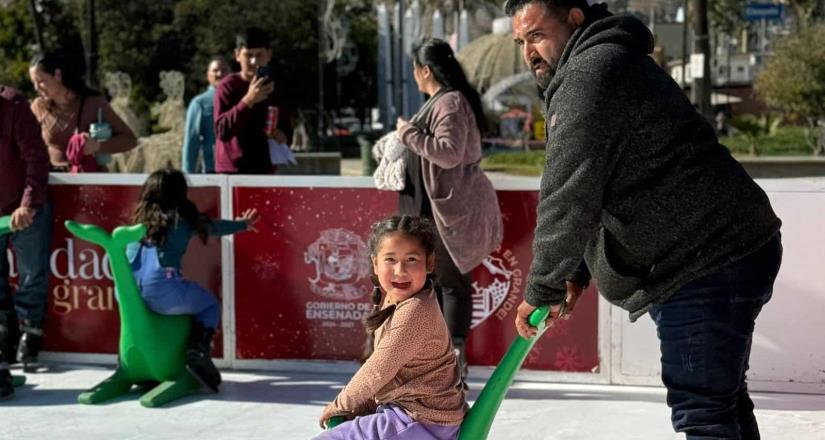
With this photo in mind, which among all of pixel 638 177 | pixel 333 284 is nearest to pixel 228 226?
pixel 333 284

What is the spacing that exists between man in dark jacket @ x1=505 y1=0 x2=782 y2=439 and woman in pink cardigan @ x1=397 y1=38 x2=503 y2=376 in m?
2.03

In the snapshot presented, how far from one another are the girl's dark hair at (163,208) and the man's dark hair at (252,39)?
114 cm

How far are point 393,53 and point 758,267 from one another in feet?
81.8

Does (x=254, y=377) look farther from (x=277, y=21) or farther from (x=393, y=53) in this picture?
(x=277, y=21)

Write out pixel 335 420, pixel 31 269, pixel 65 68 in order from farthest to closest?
pixel 65 68 → pixel 31 269 → pixel 335 420

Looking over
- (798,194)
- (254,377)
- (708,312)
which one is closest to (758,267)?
(708,312)

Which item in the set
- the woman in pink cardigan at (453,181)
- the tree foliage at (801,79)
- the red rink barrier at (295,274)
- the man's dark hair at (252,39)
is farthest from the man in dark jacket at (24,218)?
the tree foliage at (801,79)

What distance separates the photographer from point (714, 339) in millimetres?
2955

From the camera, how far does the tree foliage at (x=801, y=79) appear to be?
29109 millimetres

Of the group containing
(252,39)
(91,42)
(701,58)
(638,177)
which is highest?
(91,42)

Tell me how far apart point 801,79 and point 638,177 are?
28.0 meters

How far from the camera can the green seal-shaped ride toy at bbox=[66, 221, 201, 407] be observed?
521 cm

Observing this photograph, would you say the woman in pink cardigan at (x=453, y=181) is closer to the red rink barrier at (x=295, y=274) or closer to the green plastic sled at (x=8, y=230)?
the red rink barrier at (x=295, y=274)

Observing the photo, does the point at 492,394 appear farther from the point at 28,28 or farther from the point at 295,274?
the point at 28,28
